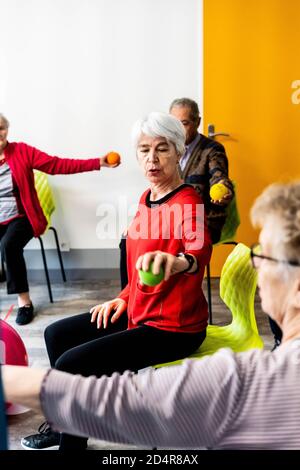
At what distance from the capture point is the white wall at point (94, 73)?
374cm

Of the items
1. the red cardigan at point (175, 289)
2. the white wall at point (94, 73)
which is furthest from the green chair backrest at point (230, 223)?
the red cardigan at point (175, 289)

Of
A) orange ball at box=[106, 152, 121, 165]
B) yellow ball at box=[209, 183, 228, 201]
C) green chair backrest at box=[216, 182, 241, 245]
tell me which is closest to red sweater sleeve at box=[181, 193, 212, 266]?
yellow ball at box=[209, 183, 228, 201]

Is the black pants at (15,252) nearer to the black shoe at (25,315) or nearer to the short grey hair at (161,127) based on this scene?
the black shoe at (25,315)

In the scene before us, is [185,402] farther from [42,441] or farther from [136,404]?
[42,441]

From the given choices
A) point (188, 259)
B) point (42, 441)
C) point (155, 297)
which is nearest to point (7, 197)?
point (42, 441)

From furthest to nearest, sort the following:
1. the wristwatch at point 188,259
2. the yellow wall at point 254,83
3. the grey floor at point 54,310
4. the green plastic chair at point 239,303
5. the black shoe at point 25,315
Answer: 1. the yellow wall at point 254,83
2. the black shoe at point 25,315
3. the grey floor at point 54,310
4. the green plastic chair at point 239,303
5. the wristwatch at point 188,259

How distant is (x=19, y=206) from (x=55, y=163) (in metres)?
0.37

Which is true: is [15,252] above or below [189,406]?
below

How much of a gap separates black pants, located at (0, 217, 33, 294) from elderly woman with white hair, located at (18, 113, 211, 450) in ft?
5.21

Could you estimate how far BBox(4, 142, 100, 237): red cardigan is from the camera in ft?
10.9

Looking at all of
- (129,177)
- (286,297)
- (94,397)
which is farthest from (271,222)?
(129,177)

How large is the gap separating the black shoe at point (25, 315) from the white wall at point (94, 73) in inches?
40.7

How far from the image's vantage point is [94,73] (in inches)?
150

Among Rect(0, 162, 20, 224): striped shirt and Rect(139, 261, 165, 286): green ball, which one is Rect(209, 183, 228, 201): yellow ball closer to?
Rect(0, 162, 20, 224): striped shirt
